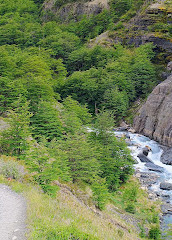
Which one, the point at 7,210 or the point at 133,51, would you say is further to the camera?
the point at 133,51

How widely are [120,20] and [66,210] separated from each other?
67799mm

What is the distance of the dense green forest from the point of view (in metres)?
18.2

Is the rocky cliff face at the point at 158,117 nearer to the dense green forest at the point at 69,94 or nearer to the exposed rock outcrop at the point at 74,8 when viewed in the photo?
the dense green forest at the point at 69,94

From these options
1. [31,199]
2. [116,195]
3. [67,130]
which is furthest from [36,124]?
[31,199]

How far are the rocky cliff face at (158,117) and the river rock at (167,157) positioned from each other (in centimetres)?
180

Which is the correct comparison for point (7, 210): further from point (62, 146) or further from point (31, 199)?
point (62, 146)

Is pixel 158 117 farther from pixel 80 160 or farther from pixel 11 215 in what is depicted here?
pixel 11 215

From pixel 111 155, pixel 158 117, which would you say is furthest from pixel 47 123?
pixel 158 117

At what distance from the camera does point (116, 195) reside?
23.0 metres

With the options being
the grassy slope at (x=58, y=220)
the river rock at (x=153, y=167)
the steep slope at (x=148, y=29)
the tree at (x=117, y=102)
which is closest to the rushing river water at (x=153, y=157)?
the river rock at (x=153, y=167)

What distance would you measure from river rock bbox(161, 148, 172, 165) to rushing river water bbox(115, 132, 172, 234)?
0.45 meters

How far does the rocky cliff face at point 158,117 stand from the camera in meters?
35.7

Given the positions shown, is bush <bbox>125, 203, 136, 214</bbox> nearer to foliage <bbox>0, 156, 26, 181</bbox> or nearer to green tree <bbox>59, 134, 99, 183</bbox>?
green tree <bbox>59, 134, 99, 183</bbox>

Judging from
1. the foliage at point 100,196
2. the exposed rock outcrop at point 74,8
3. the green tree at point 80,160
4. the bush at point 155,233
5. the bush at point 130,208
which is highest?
the exposed rock outcrop at point 74,8
